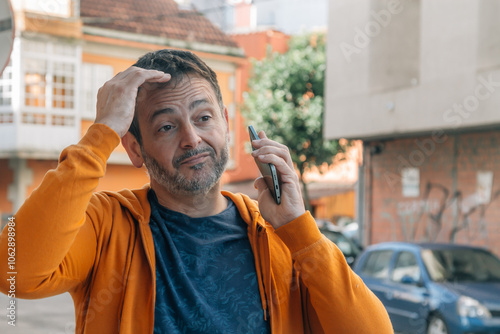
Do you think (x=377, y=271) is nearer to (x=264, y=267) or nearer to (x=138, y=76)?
(x=264, y=267)

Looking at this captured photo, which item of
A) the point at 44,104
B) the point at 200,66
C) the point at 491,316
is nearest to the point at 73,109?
the point at 44,104

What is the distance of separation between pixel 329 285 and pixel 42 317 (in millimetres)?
9327

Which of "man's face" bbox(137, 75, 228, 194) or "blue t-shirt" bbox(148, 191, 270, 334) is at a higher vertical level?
"man's face" bbox(137, 75, 228, 194)

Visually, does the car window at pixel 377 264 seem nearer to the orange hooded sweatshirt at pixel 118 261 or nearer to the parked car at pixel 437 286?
the parked car at pixel 437 286

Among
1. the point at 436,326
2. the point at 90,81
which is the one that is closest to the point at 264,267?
the point at 436,326

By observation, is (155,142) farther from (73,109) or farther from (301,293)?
(73,109)

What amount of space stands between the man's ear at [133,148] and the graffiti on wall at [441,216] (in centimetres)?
1106

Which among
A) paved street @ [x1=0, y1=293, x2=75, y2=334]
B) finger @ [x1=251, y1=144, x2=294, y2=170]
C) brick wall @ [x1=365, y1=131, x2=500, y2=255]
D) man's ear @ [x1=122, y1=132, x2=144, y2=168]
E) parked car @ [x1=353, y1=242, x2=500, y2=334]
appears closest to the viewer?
finger @ [x1=251, y1=144, x2=294, y2=170]

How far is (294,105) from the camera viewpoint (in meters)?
20.6

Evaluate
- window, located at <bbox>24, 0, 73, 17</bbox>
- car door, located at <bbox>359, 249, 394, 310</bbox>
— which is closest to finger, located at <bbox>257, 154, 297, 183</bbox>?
car door, located at <bbox>359, 249, 394, 310</bbox>

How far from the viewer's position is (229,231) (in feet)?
6.01

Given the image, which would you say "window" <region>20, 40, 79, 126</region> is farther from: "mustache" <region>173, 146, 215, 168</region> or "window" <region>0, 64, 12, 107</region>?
"mustache" <region>173, 146, 215, 168</region>

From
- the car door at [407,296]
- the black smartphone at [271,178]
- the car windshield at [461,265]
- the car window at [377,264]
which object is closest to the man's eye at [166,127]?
the black smartphone at [271,178]

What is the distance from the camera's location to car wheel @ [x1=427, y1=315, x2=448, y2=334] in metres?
7.04
